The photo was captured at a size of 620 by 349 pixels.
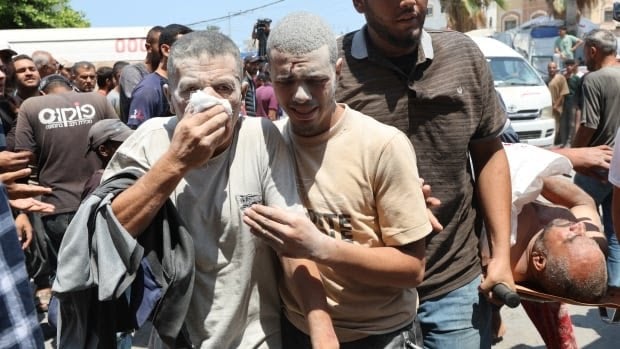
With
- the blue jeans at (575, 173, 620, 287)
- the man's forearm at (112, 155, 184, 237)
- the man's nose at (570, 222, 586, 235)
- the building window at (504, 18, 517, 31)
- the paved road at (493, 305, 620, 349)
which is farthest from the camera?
the building window at (504, 18, 517, 31)

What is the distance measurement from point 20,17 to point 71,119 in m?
26.5

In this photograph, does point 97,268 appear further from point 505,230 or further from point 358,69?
point 505,230

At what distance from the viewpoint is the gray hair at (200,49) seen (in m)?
1.70

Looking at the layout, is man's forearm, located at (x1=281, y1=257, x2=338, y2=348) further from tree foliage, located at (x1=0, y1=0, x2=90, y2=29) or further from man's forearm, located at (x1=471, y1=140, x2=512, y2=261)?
tree foliage, located at (x1=0, y1=0, x2=90, y2=29)

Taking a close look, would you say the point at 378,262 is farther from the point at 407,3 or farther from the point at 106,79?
the point at 106,79

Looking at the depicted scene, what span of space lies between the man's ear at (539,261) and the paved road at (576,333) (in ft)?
6.89

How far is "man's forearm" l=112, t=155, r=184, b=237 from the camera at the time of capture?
1567 millimetres

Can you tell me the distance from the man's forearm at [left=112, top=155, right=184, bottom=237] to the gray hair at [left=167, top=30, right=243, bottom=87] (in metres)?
0.28

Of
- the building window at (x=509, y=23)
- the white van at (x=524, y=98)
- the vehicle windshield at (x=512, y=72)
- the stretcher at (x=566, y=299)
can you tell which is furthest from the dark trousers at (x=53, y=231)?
the building window at (x=509, y=23)

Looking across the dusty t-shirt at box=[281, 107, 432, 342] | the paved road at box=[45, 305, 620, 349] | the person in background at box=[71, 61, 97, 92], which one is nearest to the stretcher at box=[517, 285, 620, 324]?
the dusty t-shirt at box=[281, 107, 432, 342]

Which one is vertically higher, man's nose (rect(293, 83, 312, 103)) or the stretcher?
man's nose (rect(293, 83, 312, 103))

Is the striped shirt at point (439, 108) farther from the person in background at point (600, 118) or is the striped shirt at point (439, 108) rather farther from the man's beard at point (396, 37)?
the person in background at point (600, 118)

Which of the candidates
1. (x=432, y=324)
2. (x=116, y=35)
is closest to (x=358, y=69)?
(x=432, y=324)

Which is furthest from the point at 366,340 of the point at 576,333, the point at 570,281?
the point at 576,333
